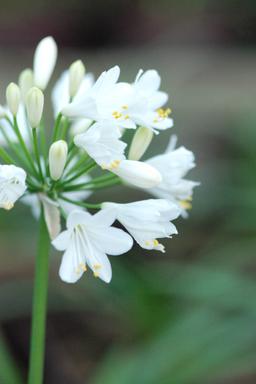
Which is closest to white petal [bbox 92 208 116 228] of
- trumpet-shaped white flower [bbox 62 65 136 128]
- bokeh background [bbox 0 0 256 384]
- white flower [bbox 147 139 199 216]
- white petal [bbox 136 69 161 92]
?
trumpet-shaped white flower [bbox 62 65 136 128]

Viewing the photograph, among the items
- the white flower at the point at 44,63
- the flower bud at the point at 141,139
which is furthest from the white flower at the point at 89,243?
the white flower at the point at 44,63

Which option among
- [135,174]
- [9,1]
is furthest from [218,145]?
[9,1]

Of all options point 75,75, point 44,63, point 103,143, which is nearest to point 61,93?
point 44,63

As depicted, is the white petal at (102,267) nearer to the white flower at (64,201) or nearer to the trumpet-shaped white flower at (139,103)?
the white flower at (64,201)

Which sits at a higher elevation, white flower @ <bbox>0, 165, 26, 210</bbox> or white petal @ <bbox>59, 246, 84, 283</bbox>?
white flower @ <bbox>0, 165, 26, 210</bbox>

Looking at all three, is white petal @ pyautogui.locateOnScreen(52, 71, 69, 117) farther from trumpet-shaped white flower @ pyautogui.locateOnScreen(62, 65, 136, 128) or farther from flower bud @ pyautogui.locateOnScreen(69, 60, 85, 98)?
trumpet-shaped white flower @ pyautogui.locateOnScreen(62, 65, 136, 128)

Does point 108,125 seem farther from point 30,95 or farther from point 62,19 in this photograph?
point 62,19

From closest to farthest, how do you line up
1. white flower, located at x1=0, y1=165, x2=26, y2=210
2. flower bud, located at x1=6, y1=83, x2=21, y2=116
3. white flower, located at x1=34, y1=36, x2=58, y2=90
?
white flower, located at x1=0, y1=165, x2=26, y2=210 < flower bud, located at x1=6, y1=83, x2=21, y2=116 < white flower, located at x1=34, y1=36, x2=58, y2=90

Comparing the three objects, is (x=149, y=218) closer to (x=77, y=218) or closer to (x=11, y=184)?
(x=77, y=218)
